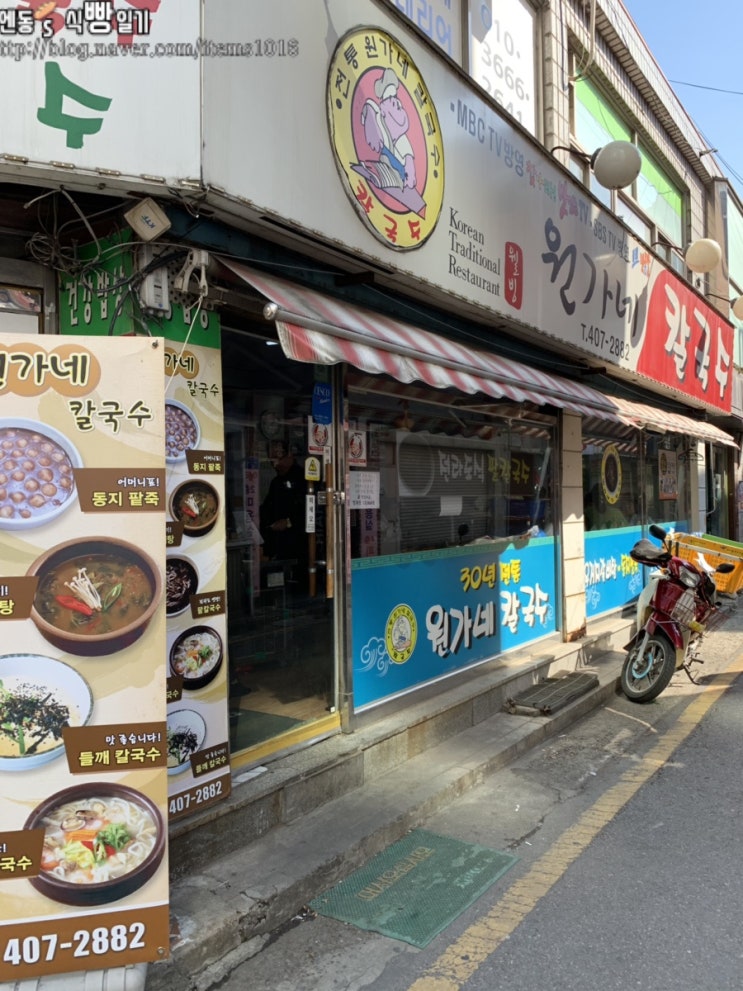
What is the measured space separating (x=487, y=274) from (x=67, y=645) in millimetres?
4230

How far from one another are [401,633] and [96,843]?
2811mm

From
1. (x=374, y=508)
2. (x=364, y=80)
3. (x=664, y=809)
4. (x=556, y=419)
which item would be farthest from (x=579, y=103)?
(x=664, y=809)

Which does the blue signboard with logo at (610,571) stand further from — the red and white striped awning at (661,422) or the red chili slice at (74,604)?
the red chili slice at (74,604)

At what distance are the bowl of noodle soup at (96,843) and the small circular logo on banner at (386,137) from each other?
3198 millimetres

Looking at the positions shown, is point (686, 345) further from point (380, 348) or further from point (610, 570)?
point (380, 348)

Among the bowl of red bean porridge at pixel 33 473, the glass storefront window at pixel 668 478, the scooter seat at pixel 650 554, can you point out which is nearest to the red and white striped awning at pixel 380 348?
the bowl of red bean porridge at pixel 33 473

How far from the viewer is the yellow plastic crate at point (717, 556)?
7.07 metres

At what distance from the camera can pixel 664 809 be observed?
4.13 meters

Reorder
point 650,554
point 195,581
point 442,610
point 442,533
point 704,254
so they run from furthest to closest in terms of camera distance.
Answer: point 704,254
point 650,554
point 442,533
point 442,610
point 195,581

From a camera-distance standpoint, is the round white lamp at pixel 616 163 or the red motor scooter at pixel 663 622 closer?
the red motor scooter at pixel 663 622

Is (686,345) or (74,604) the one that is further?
(686,345)

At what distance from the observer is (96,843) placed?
2438 millimetres

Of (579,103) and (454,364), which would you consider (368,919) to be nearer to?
(454,364)

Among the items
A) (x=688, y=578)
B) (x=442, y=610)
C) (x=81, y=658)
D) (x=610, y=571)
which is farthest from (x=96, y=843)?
(x=610, y=571)
